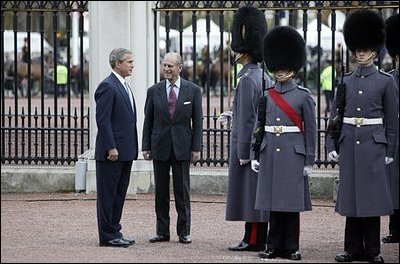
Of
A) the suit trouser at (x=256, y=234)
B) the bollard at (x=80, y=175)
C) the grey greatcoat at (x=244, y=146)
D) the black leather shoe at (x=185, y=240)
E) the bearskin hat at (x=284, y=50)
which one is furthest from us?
the bollard at (x=80, y=175)

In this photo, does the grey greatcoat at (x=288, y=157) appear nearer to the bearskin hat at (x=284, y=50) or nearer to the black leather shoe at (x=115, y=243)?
the bearskin hat at (x=284, y=50)

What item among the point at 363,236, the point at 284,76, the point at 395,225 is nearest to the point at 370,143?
the point at 363,236

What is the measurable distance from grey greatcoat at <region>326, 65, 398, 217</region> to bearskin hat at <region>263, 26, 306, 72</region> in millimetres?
544

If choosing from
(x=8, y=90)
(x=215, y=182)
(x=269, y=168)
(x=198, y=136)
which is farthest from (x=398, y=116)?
(x=8, y=90)

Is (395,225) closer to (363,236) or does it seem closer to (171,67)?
(363,236)

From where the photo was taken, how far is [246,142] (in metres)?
11.0

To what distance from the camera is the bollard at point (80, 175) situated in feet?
49.9

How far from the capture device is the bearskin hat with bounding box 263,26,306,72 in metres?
10.7

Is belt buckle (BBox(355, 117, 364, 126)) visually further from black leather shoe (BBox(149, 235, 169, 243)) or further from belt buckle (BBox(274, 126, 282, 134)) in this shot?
black leather shoe (BBox(149, 235, 169, 243))

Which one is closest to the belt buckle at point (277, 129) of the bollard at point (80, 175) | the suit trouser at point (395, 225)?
the suit trouser at point (395, 225)

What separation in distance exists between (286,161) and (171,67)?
1.75 meters

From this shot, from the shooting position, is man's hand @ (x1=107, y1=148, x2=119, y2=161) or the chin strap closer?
the chin strap

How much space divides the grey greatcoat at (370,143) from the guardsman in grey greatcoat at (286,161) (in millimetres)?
350

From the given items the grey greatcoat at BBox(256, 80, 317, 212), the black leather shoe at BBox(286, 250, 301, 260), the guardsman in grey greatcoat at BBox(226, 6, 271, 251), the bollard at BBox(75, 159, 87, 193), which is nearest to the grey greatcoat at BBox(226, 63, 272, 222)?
the guardsman in grey greatcoat at BBox(226, 6, 271, 251)
